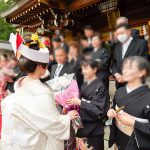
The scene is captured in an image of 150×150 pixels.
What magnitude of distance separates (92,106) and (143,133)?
67cm

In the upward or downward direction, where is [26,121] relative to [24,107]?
downward

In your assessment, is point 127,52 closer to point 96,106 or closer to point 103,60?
point 103,60

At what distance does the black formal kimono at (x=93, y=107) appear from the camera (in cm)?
252

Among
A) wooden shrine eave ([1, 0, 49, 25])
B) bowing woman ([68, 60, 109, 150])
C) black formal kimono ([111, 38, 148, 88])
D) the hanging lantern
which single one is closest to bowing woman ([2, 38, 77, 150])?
bowing woman ([68, 60, 109, 150])

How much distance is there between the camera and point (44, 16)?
6.43 m

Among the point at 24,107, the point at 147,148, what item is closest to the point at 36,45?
the point at 24,107

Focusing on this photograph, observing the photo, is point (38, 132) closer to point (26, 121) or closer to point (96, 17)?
point (26, 121)

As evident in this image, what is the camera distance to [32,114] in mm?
1896

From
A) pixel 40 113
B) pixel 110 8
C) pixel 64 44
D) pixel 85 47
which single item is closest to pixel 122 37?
pixel 85 47

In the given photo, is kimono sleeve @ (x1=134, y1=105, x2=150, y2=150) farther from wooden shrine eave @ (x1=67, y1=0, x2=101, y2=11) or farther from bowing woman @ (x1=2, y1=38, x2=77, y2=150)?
wooden shrine eave @ (x1=67, y1=0, x2=101, y2=11)

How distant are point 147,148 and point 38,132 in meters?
0.96

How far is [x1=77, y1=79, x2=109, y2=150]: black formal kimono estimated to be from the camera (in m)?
2.52

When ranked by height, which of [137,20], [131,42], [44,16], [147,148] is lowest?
[147,148]

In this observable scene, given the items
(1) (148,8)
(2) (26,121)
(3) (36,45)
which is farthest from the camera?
(1) (148,8)
